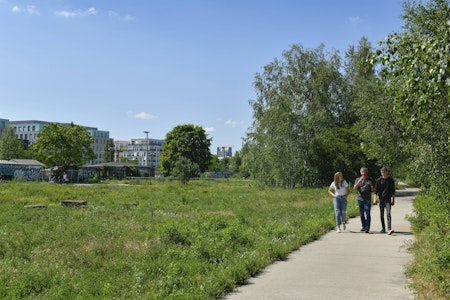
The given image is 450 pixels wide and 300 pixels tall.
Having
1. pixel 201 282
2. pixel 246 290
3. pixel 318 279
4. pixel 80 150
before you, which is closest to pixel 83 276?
pixel 201 282

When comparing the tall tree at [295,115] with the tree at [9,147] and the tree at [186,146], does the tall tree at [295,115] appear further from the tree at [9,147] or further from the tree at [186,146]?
the tree at [9,147]

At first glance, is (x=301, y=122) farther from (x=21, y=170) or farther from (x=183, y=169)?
(x=21, y=170)

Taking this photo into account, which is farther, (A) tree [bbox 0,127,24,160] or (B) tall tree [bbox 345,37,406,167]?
(A) tree [bbox 0,127,24,160]

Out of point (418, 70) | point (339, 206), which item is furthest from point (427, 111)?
point (339, 206)

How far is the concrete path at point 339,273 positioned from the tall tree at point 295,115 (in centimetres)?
2977

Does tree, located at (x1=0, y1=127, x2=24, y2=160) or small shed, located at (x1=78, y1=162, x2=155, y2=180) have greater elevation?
tree, located at (x1=0, y1=127, x2=24, y2=160)

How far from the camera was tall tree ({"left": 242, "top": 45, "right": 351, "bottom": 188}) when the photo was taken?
41.3m

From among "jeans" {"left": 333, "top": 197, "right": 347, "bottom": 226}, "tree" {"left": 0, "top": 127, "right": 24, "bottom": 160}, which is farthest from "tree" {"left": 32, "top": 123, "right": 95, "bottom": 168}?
"jeans" {"left": 333, "top": 197, "right": 347, "bottom": 226}

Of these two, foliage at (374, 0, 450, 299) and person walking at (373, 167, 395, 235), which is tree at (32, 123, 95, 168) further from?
foliage at (374, 0, 450, 299)

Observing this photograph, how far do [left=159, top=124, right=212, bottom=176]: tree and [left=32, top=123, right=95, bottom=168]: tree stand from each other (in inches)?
1140

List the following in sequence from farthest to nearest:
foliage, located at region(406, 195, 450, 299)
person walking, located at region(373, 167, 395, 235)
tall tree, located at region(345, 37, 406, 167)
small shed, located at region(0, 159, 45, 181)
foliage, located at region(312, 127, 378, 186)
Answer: small shed, located at region(0, 159, 45, 181)
foliage, located at region(312, 127, 378, 186)
tall tree, located at region(345, 37, 406, 167)
person walking, located at region(373, 167, 395, 235)
foliage, located at region(406, 195, 450, 299)

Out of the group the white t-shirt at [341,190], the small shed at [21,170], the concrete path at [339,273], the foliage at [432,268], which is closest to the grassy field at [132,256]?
the concrete path at [339,273]

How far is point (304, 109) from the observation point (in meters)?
43.3

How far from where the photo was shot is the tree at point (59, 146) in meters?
69.2
